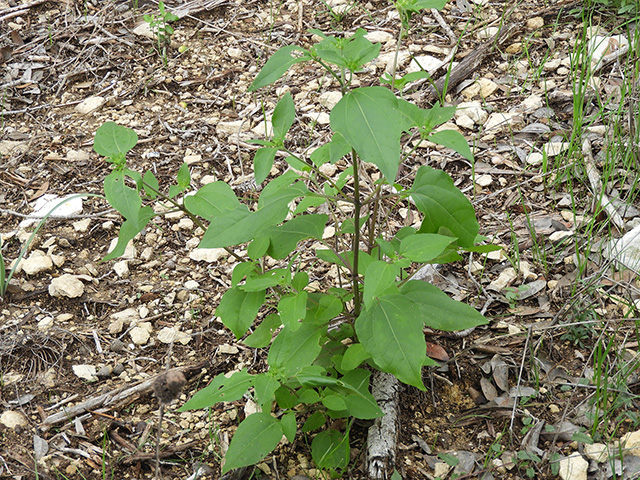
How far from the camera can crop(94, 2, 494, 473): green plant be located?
5.68ft

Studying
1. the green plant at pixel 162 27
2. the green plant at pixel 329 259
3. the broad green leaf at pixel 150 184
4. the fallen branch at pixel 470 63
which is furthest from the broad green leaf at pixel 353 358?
the green plant at pixel 162 27

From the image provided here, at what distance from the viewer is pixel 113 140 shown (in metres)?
2.18

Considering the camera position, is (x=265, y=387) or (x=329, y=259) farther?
(x=329, y=259)

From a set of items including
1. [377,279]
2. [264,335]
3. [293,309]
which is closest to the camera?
[377,279]

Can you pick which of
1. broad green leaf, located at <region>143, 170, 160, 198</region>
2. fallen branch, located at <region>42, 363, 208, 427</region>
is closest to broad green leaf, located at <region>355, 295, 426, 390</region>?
broad green leaf, located at <region>143, 170, 160, 198</region>

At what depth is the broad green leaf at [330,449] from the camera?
209 cm

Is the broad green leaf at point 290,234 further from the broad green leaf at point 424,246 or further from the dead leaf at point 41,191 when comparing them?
the dead leaf at point 41,191

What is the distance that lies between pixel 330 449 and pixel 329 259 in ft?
2.20

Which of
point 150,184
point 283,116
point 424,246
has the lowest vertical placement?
point 150,184

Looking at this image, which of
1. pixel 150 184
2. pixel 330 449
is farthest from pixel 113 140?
pixel 330 449

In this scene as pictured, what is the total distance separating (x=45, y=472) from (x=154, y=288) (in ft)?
3.29

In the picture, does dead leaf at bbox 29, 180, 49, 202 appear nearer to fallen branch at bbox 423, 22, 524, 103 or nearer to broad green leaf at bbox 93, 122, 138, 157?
broad green leaf at bbox 93, 122, 138, 157

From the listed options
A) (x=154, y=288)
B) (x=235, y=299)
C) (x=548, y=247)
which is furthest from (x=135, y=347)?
(x=548, y=247)

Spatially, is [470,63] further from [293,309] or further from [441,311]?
[293,309]
